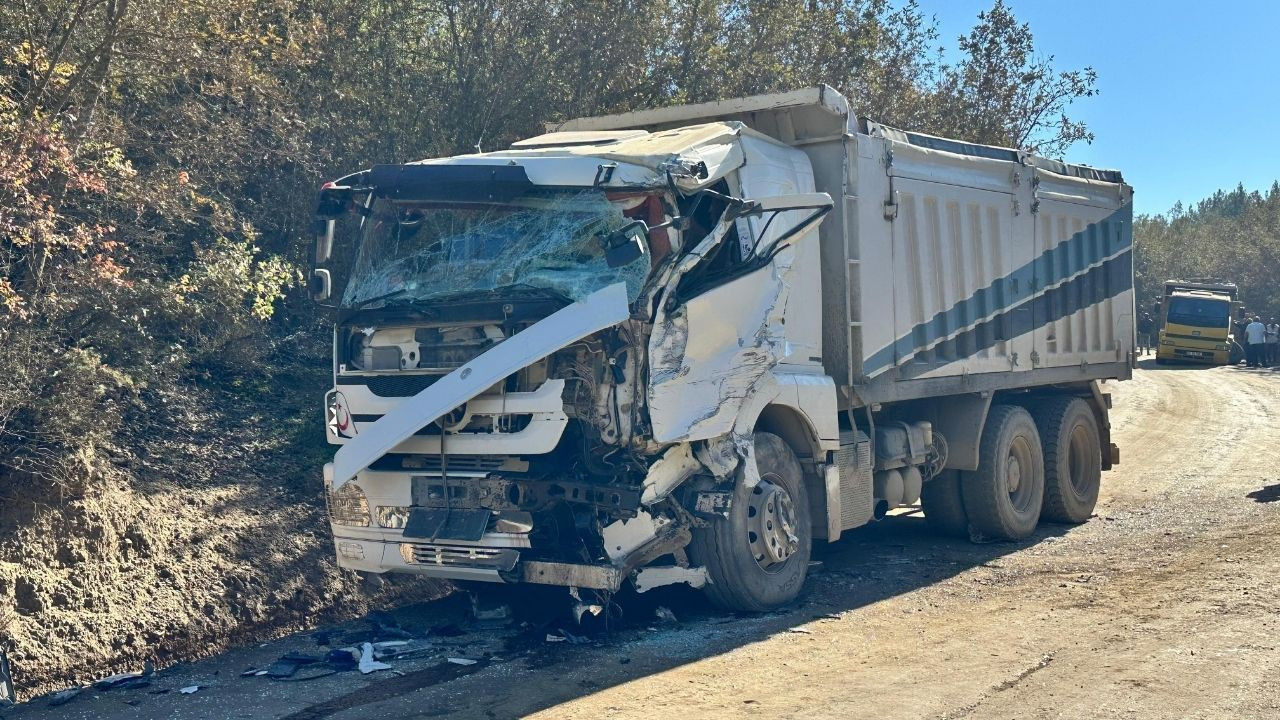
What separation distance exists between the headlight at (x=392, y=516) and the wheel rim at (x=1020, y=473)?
20.0ft

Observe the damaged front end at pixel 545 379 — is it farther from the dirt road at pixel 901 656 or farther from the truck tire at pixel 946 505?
the truck tire at pixel 946 505

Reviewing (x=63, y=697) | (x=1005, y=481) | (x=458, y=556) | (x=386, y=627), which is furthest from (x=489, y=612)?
(x=1005, y=481)

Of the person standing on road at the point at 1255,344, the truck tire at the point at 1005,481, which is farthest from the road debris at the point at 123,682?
the person standing on road at the point at 1255,344

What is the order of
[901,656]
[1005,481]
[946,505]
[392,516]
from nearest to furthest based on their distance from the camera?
[901,656], [392,516], [1005,481], [946,505]

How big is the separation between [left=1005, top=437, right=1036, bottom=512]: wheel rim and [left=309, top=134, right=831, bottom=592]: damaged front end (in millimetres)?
4585

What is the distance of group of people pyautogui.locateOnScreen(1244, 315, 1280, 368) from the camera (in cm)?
3750

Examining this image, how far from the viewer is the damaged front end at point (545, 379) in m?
6.42

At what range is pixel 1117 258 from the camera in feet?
41.3

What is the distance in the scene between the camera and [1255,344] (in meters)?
37.6

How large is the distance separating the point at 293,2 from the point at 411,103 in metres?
2.37

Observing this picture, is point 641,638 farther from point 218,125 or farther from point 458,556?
point 218,125

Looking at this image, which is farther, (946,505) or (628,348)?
(946,505)

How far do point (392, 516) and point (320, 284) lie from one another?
1.64m

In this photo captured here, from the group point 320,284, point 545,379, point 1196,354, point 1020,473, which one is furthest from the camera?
point 1196,354
